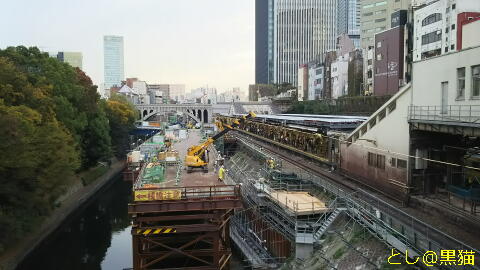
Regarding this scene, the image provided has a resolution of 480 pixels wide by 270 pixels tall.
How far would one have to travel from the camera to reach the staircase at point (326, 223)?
1442 cm

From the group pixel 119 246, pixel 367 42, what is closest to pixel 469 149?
pixel 119 246

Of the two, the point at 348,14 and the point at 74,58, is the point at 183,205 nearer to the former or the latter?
the point at 348,14

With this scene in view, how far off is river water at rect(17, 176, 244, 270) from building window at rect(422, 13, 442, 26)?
112ft

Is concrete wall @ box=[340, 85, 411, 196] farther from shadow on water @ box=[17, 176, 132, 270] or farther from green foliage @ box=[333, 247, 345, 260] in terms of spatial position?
shadow on water @ box=[17, 176, 132, 270]

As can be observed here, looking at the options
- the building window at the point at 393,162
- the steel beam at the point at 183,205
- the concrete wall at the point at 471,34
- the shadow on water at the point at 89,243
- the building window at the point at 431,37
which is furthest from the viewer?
the building window at the point at 431,37

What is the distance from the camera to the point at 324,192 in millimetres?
18281

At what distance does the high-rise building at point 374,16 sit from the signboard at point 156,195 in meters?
57.0

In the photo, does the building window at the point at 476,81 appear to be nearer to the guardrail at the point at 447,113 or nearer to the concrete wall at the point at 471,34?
the guardrail at the point at 447,113

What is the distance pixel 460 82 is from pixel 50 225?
77.0ft

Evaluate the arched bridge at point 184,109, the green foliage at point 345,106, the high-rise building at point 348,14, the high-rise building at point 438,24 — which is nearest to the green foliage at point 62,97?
the green foliage at point 345,106

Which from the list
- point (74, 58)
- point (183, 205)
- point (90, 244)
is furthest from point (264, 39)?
point (183, 205)

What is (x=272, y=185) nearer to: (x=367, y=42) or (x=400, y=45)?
(x=400, y=45)

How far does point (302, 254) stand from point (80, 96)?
2961 cm

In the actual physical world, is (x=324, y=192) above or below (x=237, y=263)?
above
